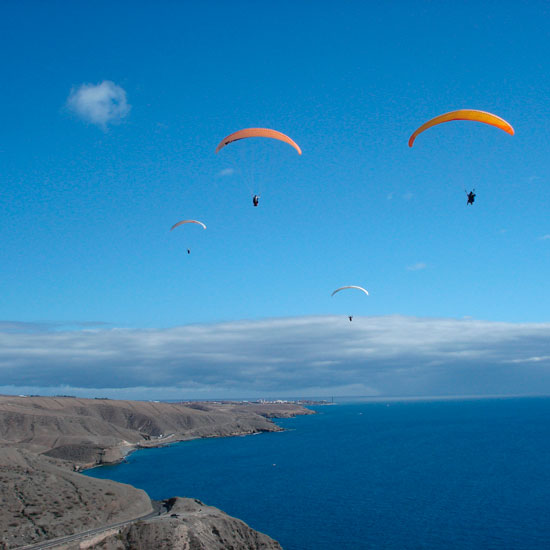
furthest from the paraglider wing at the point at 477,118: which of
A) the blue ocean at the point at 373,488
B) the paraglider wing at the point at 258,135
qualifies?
the blue ocean at the point at 373,488

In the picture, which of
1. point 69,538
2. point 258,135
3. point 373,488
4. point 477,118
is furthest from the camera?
point 373,488

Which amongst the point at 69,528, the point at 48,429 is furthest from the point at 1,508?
the point at 48,429

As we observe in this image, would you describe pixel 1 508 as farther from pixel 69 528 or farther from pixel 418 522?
pixel 418 522

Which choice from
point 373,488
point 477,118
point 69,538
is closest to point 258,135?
point 477,118

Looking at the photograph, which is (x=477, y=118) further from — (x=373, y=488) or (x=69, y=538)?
(x=373, y=488)

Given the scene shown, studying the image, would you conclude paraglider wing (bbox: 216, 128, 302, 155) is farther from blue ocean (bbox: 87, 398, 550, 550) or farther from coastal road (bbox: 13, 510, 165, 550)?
blue ocean (bbox: 87, 398, 550, 550)

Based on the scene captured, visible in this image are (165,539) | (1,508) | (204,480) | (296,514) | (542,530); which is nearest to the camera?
(165,539)

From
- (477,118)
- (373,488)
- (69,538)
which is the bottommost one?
(373,488)

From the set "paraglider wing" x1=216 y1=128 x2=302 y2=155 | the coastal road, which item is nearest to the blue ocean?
the coastal road
